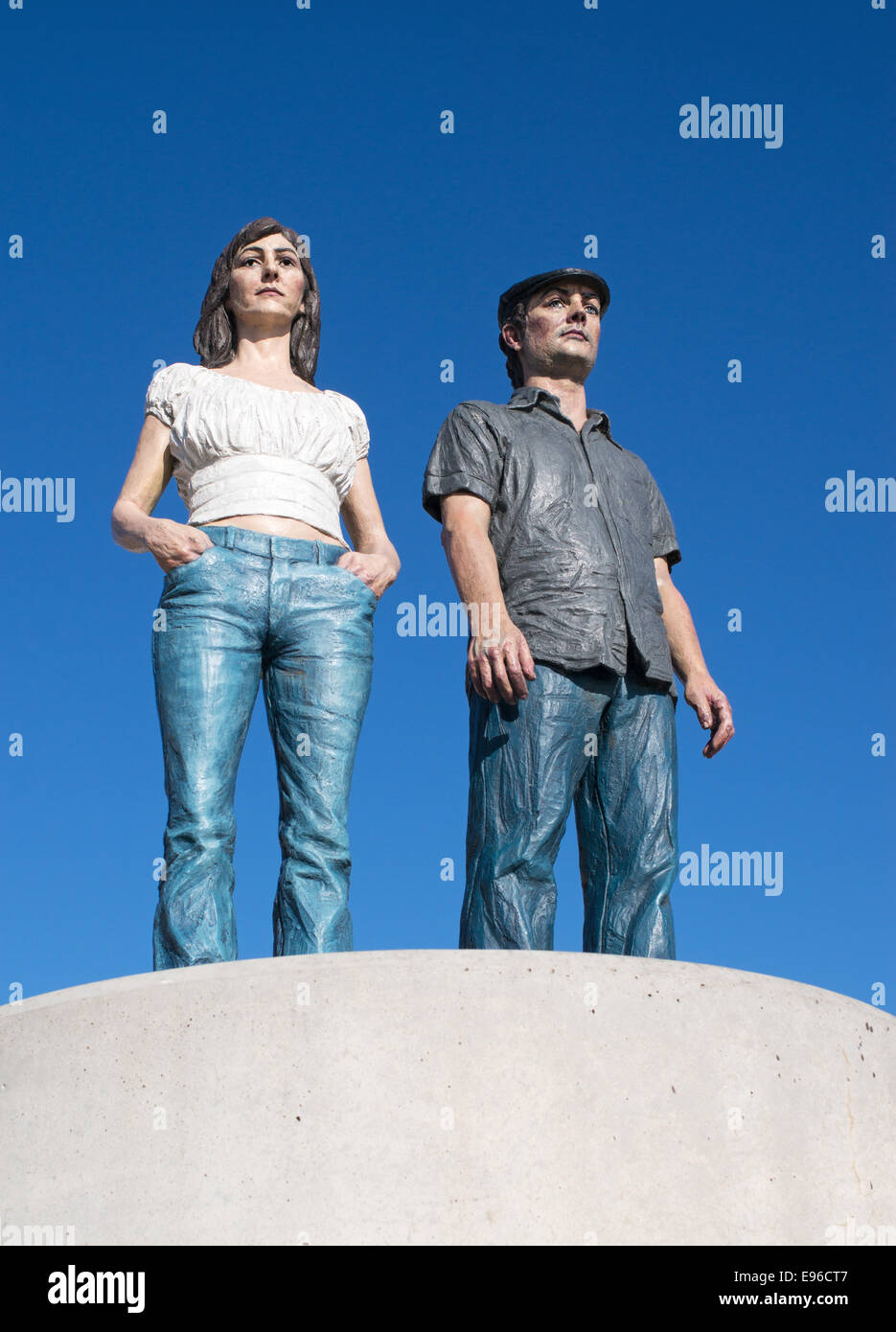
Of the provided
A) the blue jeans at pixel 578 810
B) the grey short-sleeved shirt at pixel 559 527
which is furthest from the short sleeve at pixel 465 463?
the blue jeans at pixel 578 810

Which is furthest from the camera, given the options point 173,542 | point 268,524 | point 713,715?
point 713,715

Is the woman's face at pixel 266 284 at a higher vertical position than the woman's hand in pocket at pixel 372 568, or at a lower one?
higher

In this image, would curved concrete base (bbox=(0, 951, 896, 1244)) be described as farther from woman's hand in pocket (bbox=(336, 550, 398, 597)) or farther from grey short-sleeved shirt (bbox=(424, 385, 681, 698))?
woman's hand in pocket (bbox=(336, 550, 398, 597))

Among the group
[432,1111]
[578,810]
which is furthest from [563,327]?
[432,1111]

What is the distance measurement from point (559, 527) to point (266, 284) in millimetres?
1338

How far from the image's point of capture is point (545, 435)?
611 cm

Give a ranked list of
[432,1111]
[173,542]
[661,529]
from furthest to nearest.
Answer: [661,529], [173,542], [432,1111]

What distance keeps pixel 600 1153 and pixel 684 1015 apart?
1.39ft

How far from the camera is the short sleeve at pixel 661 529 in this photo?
6384 millimetres

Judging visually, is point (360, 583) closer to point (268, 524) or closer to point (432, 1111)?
point (268, 524)

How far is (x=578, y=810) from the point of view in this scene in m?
5.83

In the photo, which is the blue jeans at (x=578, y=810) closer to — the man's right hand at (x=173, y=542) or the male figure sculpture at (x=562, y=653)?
the male figure sculpture at (x=562, y=653)

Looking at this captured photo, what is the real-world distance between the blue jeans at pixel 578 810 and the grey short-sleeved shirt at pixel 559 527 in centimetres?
12
